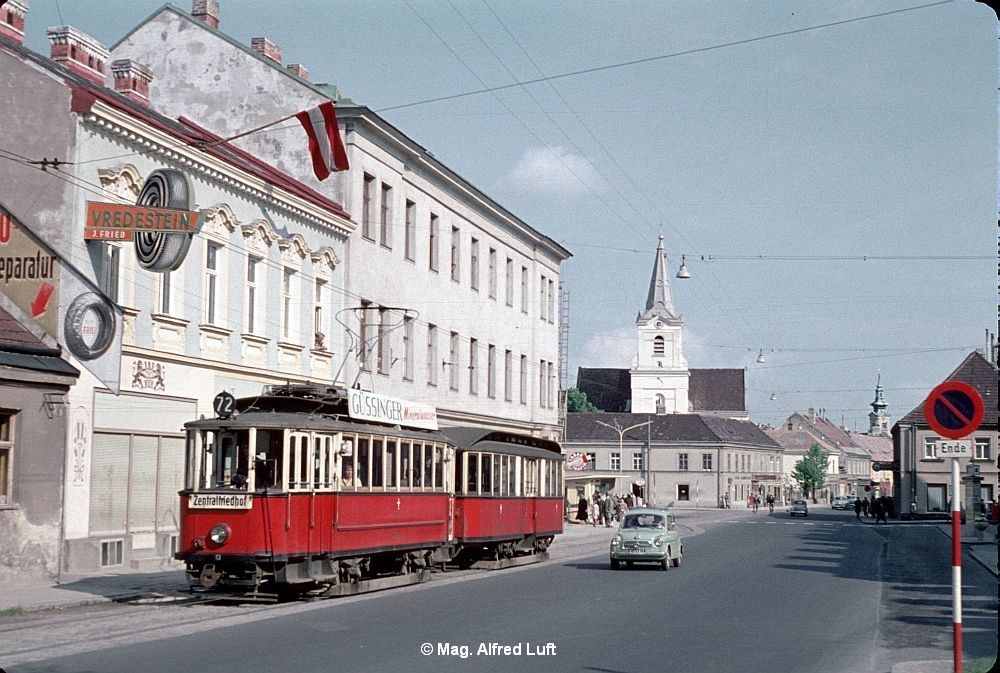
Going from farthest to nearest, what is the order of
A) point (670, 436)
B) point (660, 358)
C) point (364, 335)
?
point (660, 358) → point (670, 436) → point (364, 335)

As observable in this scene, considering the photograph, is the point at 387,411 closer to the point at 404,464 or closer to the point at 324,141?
the point at 404,464

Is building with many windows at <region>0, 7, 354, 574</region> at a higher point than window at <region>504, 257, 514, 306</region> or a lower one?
lower

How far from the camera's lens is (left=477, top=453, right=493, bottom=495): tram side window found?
2817 cm

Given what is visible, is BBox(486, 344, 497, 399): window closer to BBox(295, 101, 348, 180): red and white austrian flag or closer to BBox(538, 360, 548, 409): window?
BBox(538, 360, 548, 409): window

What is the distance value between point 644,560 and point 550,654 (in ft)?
52.3

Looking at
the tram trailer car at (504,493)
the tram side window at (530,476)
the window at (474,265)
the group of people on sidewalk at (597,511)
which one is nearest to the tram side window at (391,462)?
the tram trailer car at (504,493)

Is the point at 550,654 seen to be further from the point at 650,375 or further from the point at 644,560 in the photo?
the point at 650,375

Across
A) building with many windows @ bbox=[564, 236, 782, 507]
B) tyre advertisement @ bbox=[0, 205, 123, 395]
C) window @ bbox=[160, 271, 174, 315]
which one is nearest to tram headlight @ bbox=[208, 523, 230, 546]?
tyre advertisement @ bbox=[0, 205, 123, 395]

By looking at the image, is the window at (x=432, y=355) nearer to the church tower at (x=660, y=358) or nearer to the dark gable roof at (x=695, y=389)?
the church tower at (x=660, y=358)

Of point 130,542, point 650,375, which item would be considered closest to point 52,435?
point 130,542

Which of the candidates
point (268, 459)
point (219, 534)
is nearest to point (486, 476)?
point (268, 459)

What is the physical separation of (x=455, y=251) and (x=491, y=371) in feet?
20.8

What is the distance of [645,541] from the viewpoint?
96.6ft

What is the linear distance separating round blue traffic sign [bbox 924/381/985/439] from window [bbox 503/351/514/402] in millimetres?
40227
